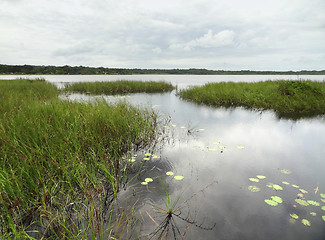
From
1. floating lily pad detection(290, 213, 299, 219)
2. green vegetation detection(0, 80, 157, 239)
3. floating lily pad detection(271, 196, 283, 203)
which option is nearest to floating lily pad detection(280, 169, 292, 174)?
floating lily pad detection(271, 196, 283, 203)

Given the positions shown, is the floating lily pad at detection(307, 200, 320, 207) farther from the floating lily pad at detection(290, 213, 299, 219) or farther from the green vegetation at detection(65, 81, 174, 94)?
the green vegetation at detection(65, 81, 174, 94)

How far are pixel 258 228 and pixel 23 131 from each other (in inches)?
211

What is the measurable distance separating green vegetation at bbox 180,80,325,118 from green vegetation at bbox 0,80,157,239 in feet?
33.3

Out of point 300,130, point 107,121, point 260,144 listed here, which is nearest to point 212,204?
point 107,121

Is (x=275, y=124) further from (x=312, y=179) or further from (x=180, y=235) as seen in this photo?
(x=180, y=235)

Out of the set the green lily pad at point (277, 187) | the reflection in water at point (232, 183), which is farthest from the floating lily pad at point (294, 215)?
the green lily pad at point (277, 187)

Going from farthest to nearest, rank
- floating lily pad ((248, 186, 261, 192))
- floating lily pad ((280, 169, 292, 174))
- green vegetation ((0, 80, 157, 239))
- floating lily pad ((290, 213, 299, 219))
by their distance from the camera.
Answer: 1. floating lily pad ((280, 169, 292, 174))
2. floating lily pad ((248, 186, 261, 192))
3. floating lily pad ((290, 213, 299, 219))
4. green vegetation ((0, 80, 157, 239))

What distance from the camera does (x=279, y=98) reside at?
13672 millimetres

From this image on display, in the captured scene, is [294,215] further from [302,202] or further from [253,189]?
[253,189]

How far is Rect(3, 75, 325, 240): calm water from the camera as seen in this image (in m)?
3.08

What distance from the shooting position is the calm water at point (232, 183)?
308cm

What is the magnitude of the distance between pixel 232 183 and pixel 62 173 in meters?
3.72

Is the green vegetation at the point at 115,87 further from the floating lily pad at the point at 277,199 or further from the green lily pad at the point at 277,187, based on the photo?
the floating lily pad at the point at 277,199

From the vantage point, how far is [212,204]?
3625mm
